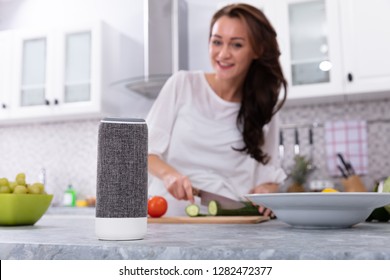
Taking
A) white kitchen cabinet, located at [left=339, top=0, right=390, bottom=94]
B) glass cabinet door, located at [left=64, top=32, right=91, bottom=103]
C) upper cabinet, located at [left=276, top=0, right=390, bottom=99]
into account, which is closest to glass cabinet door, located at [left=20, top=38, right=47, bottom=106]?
glass cabinet door, located at [left=64, top=32, right=91, bottom=103]

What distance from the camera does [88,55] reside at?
132 inches

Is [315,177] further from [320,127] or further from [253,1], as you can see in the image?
[253,1]

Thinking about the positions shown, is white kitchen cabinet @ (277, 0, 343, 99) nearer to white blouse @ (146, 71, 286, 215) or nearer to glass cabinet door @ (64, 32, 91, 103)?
white blouse @ (146, 71, 286, 215)

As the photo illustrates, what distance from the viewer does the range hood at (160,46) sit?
10.2ft

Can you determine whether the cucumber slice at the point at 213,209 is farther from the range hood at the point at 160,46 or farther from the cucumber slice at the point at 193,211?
the range hood at the point at 160,46

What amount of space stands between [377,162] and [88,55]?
2.24 meters

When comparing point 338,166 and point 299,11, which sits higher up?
point 299,11

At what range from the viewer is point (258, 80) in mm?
1865

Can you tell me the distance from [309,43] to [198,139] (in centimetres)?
145

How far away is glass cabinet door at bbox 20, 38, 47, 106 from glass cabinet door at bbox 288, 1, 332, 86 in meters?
1.93

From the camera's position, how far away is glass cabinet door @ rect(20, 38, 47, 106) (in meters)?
3.45

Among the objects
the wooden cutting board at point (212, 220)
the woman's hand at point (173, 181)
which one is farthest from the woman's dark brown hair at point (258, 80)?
the wooden cutting board at point (212, 220)

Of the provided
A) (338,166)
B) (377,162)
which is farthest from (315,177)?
(377,162)
